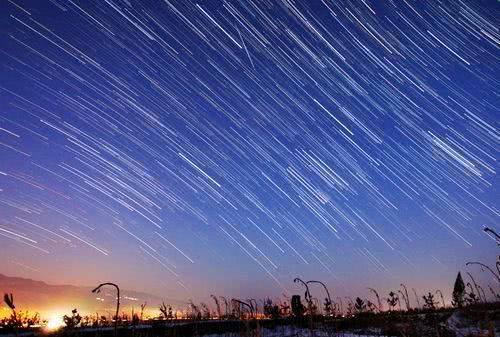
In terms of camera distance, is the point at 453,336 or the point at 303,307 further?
the point at 303,307

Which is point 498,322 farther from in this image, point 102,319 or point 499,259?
point 102,319

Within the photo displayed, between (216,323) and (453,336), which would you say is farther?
(216,323)

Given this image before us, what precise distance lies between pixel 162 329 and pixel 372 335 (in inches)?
406

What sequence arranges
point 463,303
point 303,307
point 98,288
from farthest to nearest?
point 463,303 < point 303,307 < point 98,288

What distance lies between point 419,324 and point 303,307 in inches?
334

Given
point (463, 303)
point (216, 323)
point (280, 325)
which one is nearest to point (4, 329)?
point (216, 323)

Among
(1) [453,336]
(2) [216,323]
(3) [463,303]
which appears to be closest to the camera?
(1) [453,336]

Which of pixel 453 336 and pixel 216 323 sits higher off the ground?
pixel 216 323

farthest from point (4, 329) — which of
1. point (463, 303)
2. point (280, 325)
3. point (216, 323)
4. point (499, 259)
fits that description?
point (463, 303)

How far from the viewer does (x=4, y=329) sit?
21250 millimetres

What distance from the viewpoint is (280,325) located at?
2484 centimetres

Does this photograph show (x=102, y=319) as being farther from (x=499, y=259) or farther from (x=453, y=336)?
(x=499, y=259)

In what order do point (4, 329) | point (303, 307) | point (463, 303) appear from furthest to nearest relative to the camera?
point (463, 303) < point (303, 307) < point (4, 329)

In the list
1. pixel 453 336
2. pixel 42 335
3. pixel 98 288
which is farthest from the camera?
pixel 453 336
